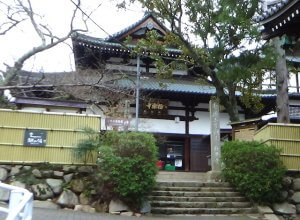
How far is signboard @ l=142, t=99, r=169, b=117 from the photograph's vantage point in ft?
73.4

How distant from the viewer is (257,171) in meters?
12.7

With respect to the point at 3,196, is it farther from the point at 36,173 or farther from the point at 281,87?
the point at 281,87

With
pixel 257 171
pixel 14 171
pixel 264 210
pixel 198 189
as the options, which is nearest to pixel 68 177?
pixel 14 171

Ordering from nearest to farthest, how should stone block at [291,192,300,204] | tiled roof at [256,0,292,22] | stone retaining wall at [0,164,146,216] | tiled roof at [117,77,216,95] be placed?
tiled roof at [256,0,292,22] → stone retaining wall at [0,164,146,216] → stone block at [291,192,300,204] → tiled roof at [117,77,216,95]

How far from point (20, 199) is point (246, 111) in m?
20.6

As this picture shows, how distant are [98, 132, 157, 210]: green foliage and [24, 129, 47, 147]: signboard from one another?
92.8 inches

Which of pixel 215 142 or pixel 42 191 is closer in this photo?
pixel 42 191

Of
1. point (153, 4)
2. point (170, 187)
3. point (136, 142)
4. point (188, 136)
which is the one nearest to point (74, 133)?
point (136, 142)

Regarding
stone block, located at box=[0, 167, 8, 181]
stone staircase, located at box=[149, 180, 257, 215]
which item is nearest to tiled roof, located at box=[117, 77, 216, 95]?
stone staircase, located at box=[149, 180, 257, 215]

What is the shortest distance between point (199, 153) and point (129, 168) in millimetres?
12030

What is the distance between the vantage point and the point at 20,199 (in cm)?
441

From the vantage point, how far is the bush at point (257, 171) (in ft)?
41.3

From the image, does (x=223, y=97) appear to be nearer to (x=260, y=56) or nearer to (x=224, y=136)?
(x=260, y=56)

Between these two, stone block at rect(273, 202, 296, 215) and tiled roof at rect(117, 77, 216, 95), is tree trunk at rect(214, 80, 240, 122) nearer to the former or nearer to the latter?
stone block at rect(273, 202, 296, 215)
